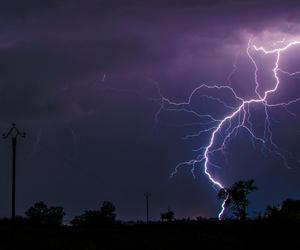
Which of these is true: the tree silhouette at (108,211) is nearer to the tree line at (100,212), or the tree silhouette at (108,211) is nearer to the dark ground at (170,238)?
the tree line at (100,212)

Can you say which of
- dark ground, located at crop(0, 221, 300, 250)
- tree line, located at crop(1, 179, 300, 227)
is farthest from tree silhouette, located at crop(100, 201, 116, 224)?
dark ground, located at crop(0, 221, 300, 250)

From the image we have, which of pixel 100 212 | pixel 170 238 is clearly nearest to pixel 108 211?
pixel 100 212

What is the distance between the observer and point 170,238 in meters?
39.1

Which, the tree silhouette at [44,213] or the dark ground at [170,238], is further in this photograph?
the tree silhouette at [44,213]

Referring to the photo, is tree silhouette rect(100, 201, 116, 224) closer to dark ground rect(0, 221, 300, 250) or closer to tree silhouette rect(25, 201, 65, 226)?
tree silhouette rect(25, 201, 65, 226)

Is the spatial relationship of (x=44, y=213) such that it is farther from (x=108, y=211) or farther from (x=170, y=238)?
(x=170, y=238)

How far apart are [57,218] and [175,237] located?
48.7 m

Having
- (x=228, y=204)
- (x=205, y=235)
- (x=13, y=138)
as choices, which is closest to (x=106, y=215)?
(x=228, y=204)

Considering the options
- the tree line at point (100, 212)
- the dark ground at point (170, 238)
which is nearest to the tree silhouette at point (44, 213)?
the tree line at point (100, 212)

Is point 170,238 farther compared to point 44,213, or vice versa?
point 44,213

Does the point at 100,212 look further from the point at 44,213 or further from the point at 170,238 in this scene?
the point at 170,238

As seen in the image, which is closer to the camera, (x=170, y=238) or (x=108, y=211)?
(x=170, y=238)

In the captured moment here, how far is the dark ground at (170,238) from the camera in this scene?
28.4 meters

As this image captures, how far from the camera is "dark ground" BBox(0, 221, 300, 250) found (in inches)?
1118
